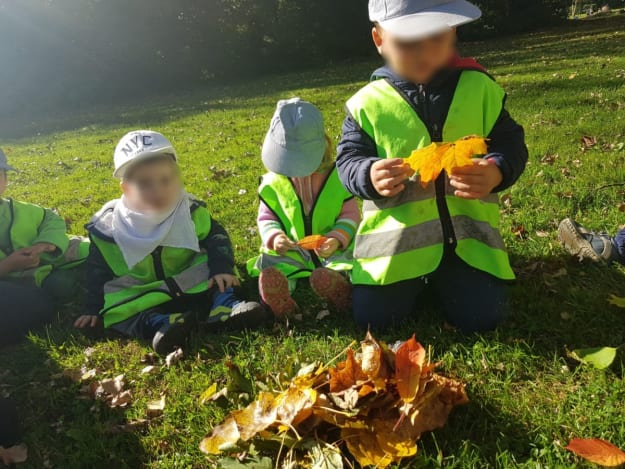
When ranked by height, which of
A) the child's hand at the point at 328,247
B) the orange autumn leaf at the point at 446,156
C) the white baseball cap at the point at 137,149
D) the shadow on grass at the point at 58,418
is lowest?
the shadow on grass at the point at 58,418

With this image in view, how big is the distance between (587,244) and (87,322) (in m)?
A: 3.14

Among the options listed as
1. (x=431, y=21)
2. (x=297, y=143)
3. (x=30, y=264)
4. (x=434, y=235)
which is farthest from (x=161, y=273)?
(x=431, y=21)

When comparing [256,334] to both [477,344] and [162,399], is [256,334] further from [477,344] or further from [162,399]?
[477,344]

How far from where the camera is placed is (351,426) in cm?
192

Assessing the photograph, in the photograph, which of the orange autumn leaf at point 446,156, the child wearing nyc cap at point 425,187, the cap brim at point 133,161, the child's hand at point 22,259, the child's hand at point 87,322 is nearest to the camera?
the orange autumn leaf at point 446,156

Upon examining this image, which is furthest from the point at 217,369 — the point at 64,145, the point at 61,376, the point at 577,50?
the point at 577,50

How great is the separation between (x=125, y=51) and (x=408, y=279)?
25779 mm

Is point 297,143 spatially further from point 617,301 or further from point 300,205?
point 617,301

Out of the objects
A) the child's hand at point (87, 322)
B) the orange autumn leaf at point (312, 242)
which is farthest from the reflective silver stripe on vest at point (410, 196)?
the child's hand at point (87, 322)

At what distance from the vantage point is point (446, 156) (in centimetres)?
223

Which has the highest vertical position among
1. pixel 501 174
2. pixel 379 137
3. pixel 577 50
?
pixel 379 137

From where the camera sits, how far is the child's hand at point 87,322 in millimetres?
3289

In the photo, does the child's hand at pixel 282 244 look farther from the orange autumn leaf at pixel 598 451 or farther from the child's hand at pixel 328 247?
the orange autumn leaf at pixel 598 451

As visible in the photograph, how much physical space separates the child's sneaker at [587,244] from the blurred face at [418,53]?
1.44 meters
